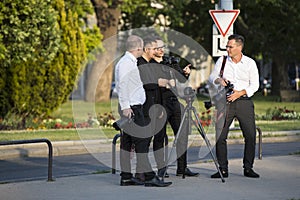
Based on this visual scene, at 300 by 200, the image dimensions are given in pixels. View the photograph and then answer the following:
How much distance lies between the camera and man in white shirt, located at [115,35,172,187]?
10844 mm

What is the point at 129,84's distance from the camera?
35.6ft

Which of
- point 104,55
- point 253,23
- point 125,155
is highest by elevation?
point 253,23

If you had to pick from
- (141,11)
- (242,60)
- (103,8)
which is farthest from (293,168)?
(141,11)

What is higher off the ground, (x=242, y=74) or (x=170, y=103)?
(x=242, y=74)

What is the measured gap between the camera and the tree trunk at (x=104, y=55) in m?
39.4

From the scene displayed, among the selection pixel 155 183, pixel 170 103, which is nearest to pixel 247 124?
pixel 170 103

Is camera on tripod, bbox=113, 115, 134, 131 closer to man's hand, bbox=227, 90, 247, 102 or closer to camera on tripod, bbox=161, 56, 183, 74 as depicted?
camera on tripod, bbox=161, 56, 183, 74

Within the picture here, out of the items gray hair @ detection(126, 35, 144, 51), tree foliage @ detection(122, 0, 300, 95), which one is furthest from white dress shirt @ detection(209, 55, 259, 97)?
tree foliage @ detection(122, 0, 300, 95)

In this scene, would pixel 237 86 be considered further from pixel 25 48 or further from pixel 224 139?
pixel 25 48

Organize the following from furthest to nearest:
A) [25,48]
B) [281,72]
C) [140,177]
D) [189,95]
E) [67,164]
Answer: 1. [281,72]
2. [25,48]
3. [67,164]
4. [189,95]
5. [140,177]

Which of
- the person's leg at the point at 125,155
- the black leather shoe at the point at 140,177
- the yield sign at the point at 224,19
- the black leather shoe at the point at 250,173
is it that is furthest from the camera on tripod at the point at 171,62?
the yield sign at the point at 224,19

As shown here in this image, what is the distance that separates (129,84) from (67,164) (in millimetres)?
4781

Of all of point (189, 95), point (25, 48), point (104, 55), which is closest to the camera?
point (189, 95)

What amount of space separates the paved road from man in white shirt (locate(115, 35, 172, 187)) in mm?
2199
